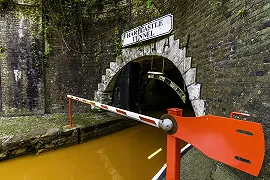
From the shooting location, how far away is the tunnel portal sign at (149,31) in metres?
3.90

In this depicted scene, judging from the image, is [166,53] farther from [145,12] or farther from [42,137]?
[42,137]

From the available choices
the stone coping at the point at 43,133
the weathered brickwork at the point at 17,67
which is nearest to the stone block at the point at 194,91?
the stone coping at the point at 43,133

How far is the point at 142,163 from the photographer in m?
3.61

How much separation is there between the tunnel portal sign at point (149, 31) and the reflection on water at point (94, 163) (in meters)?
2.64

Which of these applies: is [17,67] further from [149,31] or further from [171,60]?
[171,60]

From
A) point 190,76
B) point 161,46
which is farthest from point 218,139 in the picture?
point 161,46

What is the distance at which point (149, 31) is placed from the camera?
4.34 m

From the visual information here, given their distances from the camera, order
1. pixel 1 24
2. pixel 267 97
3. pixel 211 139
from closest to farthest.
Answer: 1. pixel 211 139
2. pixel 267 97
3. pixel 1 24

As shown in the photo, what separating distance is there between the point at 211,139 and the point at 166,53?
3.00 m

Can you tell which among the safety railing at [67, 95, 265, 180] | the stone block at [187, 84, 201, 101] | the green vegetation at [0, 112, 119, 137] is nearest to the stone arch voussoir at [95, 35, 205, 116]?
the stone block at [187, 84, 201, 101]

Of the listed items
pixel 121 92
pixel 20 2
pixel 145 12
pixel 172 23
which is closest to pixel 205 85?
pixel 172 23

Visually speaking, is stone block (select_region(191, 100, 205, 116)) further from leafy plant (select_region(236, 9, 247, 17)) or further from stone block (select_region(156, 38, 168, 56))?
stone block (select_region(156, 38, 168, 56))

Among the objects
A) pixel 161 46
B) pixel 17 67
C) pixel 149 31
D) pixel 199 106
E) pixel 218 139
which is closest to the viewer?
pixel 218 139

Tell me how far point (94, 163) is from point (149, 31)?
3.12 metres
